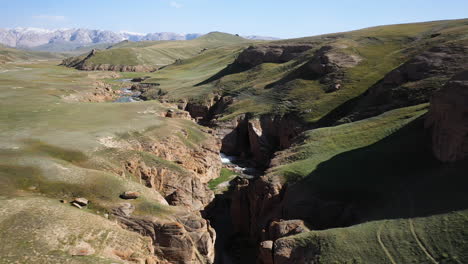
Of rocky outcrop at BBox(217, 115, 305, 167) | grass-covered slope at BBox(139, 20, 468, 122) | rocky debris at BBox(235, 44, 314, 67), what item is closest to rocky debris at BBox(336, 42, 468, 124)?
grass-covered slope at BBox(139, 20, 468, 122)

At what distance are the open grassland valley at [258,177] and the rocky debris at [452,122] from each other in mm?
127

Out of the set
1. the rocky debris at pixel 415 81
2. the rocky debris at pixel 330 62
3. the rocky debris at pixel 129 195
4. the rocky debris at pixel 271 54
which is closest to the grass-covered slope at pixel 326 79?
the rocky debris at pixel 330 62

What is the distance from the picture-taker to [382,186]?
3538cm

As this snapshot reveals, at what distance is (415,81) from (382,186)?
3267cm

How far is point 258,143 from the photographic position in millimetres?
72188

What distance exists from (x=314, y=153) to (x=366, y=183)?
12.6m

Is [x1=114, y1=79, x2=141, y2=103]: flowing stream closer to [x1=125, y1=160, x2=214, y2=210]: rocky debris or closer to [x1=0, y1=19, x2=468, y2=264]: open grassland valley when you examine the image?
[x1=0, y1=19, x2=468, y2=264]: open grassland valley

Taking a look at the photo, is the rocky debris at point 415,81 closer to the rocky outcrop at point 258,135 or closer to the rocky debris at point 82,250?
the rocky outcrop at point 258,135

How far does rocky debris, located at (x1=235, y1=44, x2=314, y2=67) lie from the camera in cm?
12312

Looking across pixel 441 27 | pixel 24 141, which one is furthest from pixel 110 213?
pixel 441 27

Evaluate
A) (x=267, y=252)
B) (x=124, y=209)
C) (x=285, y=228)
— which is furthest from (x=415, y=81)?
(x=124, y=209)

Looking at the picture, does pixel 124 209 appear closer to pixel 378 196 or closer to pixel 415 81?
pixel 378 196

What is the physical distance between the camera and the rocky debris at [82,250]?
25609mm

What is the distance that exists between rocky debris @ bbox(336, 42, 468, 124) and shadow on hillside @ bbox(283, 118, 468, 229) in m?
14.9
